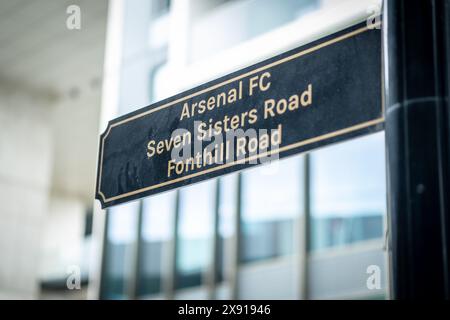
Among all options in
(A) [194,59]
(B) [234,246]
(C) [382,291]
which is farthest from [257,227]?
(A) [194,59]

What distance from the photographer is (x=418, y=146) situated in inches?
111

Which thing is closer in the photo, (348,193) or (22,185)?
(348,193)

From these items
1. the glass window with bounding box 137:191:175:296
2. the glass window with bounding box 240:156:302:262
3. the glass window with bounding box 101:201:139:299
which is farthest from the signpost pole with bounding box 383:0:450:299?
the glass window with bounding box 101:201:139:299

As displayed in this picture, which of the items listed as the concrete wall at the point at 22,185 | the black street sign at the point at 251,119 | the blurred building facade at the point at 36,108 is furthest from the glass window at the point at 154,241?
the black street sign at the point at 251,119

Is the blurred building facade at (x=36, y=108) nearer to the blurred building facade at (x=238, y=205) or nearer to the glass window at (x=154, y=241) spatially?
Result: the blurred building facade at (x=238, y=205)

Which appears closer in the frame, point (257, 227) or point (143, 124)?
point (143, 124)

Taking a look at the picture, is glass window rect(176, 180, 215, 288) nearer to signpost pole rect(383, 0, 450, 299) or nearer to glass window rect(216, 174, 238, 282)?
glass window rect(216, 174, 238, 282)

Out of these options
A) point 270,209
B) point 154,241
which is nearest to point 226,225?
point 270,209

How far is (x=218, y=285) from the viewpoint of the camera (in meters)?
14.0

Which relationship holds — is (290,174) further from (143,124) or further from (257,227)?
(143,124)

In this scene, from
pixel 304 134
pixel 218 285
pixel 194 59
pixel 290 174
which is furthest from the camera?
pixel 218 285

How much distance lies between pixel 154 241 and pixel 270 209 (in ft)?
10.2

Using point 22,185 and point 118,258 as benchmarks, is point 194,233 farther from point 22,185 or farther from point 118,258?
point 22,185

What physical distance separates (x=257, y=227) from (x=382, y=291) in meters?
3.18
